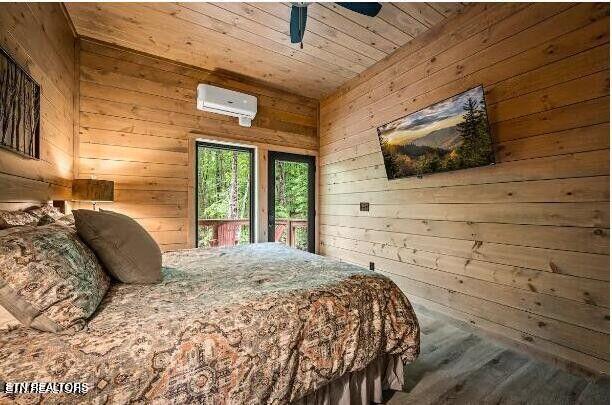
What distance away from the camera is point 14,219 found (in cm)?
124

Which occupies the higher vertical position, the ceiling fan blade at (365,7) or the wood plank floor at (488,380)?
the ceiling fan blade at (365,7)

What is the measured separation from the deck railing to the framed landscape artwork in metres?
1.89

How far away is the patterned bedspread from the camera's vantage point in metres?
0.80

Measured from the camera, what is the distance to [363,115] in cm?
333

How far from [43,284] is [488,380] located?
231cm

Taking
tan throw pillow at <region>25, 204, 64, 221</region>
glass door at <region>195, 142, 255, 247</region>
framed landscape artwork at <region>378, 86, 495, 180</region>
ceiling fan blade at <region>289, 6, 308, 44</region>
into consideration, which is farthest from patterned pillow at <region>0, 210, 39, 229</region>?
framed landscape artwork at <region>378, 86, 495, 180</region>

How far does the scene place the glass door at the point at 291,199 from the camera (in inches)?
147

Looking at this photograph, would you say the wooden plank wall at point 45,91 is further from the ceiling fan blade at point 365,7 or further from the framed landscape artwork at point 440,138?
the framed landscape artwork at point 440,138

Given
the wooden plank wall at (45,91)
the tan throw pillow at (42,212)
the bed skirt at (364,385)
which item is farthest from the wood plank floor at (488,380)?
the wooden plank wall at (45,91)

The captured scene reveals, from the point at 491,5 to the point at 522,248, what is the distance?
6.37 feet

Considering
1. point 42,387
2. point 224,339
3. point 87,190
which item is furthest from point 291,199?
point 42,387

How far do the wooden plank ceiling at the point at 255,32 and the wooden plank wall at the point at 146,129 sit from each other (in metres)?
0.19

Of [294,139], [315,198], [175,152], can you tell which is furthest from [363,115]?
[175,152]

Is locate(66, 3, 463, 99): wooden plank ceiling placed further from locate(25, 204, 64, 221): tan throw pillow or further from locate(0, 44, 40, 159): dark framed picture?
locate(25, 204, 64, 221): tan throw pillow
